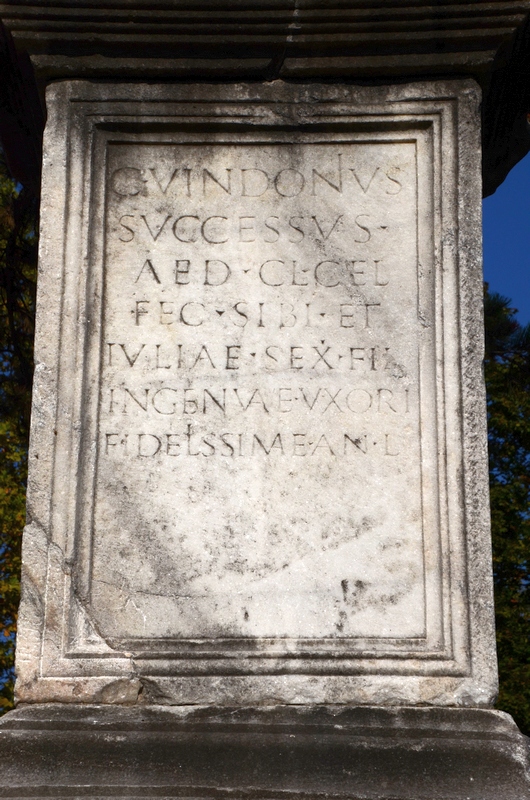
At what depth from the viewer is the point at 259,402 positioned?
356cm

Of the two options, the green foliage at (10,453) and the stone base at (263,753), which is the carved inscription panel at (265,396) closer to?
the stone base at (263,753)

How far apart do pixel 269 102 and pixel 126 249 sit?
2.46 ft

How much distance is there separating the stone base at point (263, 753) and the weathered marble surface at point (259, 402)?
0.10 m

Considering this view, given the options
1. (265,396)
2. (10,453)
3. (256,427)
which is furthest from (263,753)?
(10,453)

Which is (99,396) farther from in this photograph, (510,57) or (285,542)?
(510,57)

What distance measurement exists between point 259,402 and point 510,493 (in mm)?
6786

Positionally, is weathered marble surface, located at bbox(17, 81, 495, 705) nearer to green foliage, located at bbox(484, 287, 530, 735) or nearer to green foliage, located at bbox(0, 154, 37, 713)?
green foliage, located at bbox(0, 154, 37, 713)

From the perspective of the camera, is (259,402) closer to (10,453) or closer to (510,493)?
(10,453)

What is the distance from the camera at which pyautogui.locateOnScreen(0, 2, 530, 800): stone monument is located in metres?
3.15

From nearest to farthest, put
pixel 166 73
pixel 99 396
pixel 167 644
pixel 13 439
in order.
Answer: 1. pixel 167 644
2. pixel 99 396
3. pixel 166 73
4. pixel 13 439

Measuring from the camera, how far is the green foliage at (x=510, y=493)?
30.2 ft

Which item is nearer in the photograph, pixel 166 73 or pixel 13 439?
pixel 166 73

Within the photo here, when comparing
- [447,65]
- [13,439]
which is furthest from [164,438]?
[13,439]

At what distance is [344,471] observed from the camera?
3.48 m
